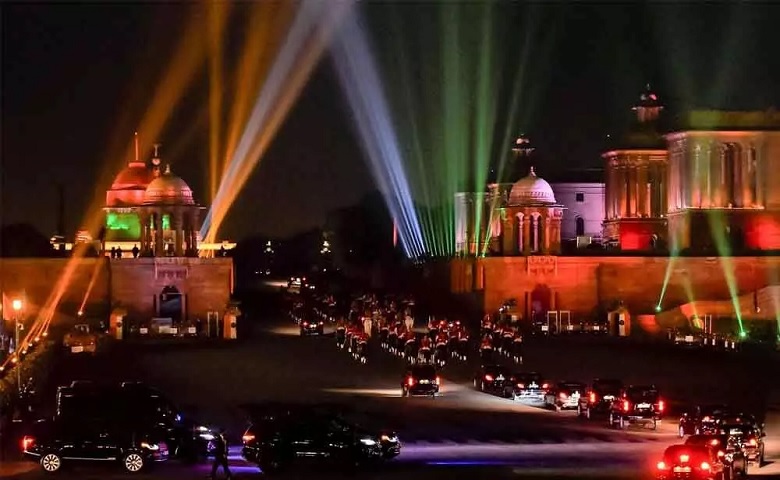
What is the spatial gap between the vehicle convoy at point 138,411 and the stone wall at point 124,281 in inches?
1955

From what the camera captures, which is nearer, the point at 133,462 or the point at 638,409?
the point at 133,462

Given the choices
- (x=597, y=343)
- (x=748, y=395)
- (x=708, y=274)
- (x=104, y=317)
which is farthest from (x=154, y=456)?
(x=708, y=274)

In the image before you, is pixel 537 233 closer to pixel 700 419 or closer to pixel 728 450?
pixel 700 419

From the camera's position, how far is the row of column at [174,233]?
96750 mm

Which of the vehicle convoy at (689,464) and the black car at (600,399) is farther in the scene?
the black car at (600,399)

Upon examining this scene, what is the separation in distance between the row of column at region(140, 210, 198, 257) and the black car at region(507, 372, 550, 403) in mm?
44019

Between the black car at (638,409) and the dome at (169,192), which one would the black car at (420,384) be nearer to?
the black car at (638,409)

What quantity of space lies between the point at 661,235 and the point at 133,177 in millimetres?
37487

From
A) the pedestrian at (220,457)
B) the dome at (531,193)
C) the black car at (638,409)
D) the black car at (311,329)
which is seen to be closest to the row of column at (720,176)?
the dome at (531,193)

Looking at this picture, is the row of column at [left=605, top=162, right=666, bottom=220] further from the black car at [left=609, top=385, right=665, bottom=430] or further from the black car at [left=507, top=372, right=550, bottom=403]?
the black car at [left=609, top=385, right=665, bottom=430]

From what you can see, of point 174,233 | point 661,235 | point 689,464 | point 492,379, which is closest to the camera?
point 689,464

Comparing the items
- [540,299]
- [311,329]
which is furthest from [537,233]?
[311,329]

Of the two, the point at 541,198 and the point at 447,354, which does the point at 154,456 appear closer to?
the point at 447,354

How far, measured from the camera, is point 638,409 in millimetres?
44625
